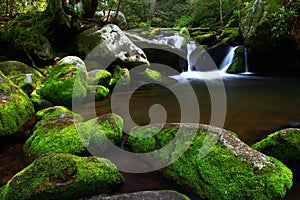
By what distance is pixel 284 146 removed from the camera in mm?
2760

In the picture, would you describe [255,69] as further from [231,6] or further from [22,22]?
[22,22]

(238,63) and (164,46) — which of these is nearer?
(164,46)

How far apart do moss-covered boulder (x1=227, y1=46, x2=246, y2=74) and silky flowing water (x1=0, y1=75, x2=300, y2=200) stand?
149 cm

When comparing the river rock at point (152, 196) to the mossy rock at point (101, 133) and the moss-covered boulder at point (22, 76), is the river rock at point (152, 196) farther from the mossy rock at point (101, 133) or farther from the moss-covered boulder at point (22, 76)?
the moss-covered boulder at point (22, 76)

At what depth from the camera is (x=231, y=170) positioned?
2359 mm

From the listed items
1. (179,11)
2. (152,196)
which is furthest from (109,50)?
(179,11)

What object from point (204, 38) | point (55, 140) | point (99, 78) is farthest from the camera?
point (204, 38)

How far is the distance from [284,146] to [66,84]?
4.80 m

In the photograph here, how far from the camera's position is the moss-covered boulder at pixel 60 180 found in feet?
7.28

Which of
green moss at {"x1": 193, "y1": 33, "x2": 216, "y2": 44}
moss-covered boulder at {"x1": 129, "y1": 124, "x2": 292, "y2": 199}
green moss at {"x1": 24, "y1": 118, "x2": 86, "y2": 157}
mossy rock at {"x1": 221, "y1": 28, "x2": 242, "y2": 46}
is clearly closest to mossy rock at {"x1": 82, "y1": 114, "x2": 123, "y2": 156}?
green moss at {"x1": 24, "y1": 118, "x2": 86, "y2": 157}

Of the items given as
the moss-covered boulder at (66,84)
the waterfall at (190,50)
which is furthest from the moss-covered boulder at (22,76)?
the waterfall at (190,50)

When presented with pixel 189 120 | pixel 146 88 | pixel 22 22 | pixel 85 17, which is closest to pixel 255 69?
pixel 146 88

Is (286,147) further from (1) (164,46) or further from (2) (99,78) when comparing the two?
(1) (164,46)

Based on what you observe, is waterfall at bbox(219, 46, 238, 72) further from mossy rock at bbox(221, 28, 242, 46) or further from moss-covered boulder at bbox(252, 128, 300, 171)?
moss-covered boulder at bbox(252, 128, 300, 171)
